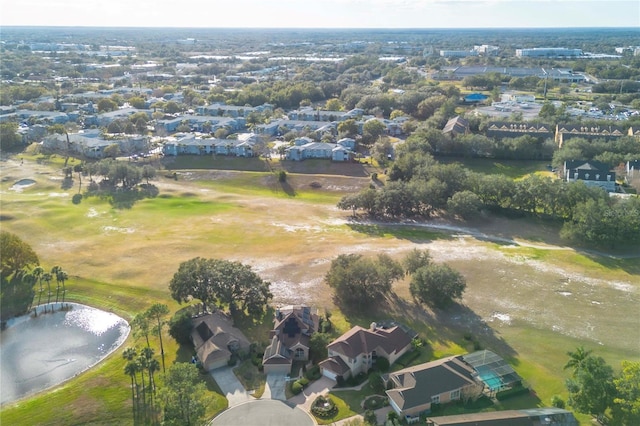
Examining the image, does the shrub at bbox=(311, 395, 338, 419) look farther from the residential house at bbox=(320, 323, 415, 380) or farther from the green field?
the green field

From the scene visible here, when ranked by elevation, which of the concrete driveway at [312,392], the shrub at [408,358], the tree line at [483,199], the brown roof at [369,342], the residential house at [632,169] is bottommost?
the concrete driveway at [312,392]

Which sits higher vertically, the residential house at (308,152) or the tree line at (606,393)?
the residential house at (308,152)

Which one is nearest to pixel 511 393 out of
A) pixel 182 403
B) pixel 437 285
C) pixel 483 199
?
pixel 437 285

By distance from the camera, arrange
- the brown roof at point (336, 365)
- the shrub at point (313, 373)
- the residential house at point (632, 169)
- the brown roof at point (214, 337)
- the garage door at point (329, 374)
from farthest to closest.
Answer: the residential house at point (632, 169), the brown roof at point (214, 337), the shrub at point (313, 373), the garage door at point (329, 374), the brown roof at point (336, 365)

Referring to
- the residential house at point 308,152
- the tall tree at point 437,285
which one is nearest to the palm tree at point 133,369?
the tall tree at point 437,285

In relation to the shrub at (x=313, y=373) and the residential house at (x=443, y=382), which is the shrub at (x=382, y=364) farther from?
the shrub at (x=313, y=373)

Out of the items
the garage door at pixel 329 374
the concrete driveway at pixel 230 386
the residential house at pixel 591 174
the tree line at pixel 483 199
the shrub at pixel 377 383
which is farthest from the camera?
the residential house at pixel 591 174

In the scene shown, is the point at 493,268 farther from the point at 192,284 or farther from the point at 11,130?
the point at 11,130
